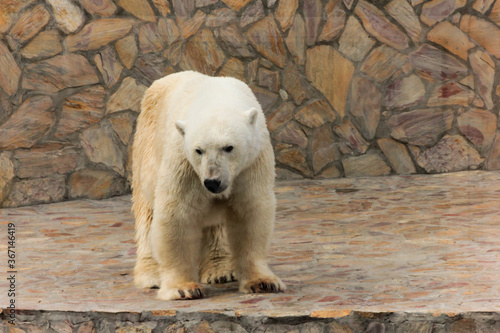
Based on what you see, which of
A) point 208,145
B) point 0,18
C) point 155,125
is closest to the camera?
point 208,145

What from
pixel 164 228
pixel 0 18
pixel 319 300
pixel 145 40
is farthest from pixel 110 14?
pixel 319 300

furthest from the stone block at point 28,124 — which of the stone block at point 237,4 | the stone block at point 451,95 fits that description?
the stone block at point 451,95

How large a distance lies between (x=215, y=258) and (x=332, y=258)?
2.43 ft

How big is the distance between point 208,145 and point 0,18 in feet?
12.9

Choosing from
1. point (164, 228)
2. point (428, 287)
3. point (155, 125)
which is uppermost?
point (155, 125)

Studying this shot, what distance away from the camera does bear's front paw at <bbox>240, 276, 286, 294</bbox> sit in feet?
13.5

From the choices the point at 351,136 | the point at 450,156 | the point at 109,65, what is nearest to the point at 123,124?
the point at 109,65

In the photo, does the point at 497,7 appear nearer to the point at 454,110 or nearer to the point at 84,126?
the point at 454,110

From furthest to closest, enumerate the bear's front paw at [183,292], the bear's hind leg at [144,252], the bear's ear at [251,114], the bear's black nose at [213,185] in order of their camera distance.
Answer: the bear's hind leg at [144,252] → the bear's front paw at [183,292] → the bear's ear at [251,114] → the bear's black nose at [213,185]

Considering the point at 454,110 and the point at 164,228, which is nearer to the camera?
the point at 164,228

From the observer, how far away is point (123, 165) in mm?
7539

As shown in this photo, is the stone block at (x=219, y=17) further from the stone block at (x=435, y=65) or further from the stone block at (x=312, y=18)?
the stone block at (x=435, y=65)

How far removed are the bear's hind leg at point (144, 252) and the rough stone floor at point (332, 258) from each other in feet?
0.37

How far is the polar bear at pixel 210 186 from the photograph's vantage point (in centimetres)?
377
